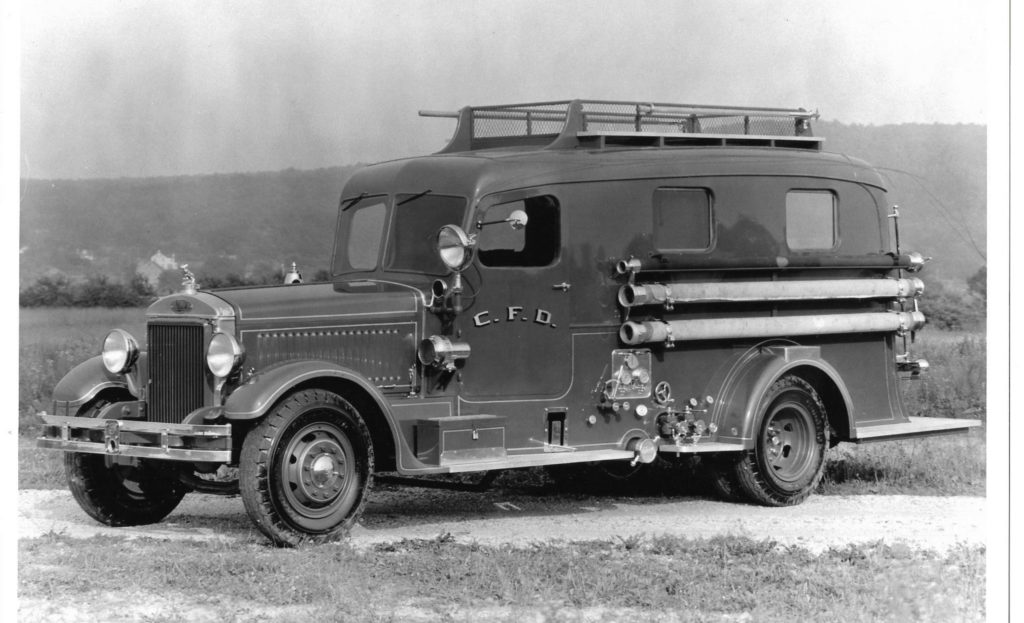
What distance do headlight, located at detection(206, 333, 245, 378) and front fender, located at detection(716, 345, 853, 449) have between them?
3971mm

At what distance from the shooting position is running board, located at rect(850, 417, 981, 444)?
11.1 metres

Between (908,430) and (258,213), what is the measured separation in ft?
96.1

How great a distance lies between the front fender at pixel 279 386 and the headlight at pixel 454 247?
1.04m

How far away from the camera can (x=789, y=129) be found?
1187 cm

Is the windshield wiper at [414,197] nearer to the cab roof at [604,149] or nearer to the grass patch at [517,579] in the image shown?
the cab roof at [604,149]

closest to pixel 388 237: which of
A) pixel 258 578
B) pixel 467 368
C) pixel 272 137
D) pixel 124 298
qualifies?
pixel 467 368

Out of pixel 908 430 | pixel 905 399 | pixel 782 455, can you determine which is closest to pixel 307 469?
pixel 782 455

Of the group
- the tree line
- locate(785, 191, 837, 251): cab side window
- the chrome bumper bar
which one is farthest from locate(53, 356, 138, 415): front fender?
the tree line

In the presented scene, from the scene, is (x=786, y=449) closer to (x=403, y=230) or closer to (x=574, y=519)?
(x=574, y=519)

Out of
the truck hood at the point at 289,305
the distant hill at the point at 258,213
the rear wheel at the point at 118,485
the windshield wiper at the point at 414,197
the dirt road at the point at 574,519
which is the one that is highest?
the distant hill at the point at 258,213

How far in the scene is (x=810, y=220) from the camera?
1143cm

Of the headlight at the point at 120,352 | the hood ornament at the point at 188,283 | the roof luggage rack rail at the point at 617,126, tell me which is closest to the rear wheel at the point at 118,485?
the headlight at the point at 120,352

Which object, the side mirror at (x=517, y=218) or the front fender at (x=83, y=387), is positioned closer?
the side mirror at (x=517, y=218)

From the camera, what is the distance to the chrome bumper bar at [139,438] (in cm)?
826
